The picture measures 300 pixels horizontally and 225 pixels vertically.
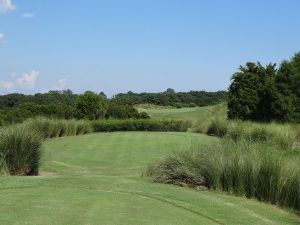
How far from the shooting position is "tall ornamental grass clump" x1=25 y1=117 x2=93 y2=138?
106 ft

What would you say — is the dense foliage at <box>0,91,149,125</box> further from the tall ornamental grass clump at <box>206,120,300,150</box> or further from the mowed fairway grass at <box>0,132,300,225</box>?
the mowed fairway grass at <box>0,132,300,225</box>

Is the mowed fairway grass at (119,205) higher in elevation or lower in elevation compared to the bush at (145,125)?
lower

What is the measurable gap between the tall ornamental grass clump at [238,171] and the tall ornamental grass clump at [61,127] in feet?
67.1

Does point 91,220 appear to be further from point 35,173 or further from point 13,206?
point 35,173

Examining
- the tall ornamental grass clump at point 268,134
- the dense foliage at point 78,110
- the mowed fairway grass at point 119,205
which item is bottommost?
the mowed fairway grass at point 119,205

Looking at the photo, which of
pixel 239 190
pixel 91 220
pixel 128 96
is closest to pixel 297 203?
pixel 239 190

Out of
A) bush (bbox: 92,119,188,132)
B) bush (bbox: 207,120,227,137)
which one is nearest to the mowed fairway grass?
bush (bbox: 207,120,227,137)

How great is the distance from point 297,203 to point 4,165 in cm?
763

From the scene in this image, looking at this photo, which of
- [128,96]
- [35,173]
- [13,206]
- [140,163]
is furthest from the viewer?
[128,96]

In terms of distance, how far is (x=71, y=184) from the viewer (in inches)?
412

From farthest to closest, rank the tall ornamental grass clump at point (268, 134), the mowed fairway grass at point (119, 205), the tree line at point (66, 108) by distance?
the tree line at point (66, 108), the tall ornamental grass clump at point (268, 134), the mowed fairway grass at point (119, 205)

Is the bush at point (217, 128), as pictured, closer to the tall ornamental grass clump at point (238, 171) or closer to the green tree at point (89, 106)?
the green tree at point (89, 106)

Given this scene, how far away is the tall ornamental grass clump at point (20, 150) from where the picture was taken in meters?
14.0

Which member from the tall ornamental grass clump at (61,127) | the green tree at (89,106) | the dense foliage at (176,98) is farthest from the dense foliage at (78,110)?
the dense foliage at (176,98)
